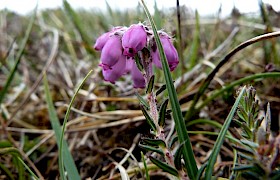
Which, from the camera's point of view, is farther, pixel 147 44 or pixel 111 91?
pixel 111 91

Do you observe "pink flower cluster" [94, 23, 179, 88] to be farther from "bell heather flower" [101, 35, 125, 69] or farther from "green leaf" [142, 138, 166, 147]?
"green leaf" [142, 138, 166, 147]

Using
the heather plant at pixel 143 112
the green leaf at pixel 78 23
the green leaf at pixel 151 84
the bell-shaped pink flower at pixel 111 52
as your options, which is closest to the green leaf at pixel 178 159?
the heather plant at pixel 143 112

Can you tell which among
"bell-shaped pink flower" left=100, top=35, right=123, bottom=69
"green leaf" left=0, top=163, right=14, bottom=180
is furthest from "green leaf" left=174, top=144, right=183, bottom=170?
"green leaf" left=0, top=163, right=14, bottom=180

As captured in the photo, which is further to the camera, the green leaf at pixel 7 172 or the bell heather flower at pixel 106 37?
the green leaf at pixel 7 172

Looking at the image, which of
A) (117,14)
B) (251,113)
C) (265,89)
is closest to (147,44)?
(251,113)

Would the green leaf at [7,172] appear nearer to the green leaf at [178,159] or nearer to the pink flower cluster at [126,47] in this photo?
the pink flower cluster at [126,47]

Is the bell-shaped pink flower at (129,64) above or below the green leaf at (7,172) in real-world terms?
above

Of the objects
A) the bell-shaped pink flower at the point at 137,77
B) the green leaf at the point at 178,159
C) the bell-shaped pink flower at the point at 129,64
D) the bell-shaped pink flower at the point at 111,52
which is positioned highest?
the bell-shaped pink flower at the point at 111,52

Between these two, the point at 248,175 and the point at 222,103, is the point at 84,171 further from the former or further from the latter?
the point at 248,175
